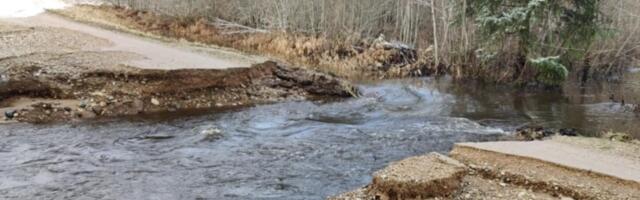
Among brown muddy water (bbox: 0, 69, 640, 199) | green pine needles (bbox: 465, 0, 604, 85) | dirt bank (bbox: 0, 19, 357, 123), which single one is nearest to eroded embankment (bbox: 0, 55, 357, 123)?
dirt bank (bbox: 0, 19, 357, 123)

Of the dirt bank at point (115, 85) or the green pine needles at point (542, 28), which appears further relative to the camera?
the green pine needles at point (542, 28)

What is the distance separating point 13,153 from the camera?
8.84 meters

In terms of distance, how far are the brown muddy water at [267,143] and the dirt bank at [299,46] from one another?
309 centimetres

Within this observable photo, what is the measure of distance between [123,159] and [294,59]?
1033 centimetres

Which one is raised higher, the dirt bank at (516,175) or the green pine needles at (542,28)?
the green pine needles at (542,28)

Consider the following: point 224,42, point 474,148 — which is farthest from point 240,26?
point 474,148

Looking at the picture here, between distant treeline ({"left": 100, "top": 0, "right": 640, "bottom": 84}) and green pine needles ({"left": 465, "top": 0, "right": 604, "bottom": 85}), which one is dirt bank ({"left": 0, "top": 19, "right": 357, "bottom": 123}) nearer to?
green pine needles ({"left": 465, "top": 0, "right": 604, "bottom": 85})

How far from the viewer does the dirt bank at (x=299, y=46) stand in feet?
58.5

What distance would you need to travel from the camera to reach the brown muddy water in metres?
7.50

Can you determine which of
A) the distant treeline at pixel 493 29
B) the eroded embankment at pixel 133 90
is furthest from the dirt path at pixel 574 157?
the eroded embankment at pixel 133 90

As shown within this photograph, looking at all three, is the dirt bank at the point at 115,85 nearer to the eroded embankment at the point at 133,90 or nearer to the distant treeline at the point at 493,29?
the eroded embankment at the point at 133,90

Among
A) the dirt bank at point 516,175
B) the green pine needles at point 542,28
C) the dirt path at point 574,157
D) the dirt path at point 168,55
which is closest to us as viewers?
the dirt bank at point 516,175

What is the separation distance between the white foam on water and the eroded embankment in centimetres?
1166

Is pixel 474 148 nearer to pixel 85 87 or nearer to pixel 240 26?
pixel 85 87
